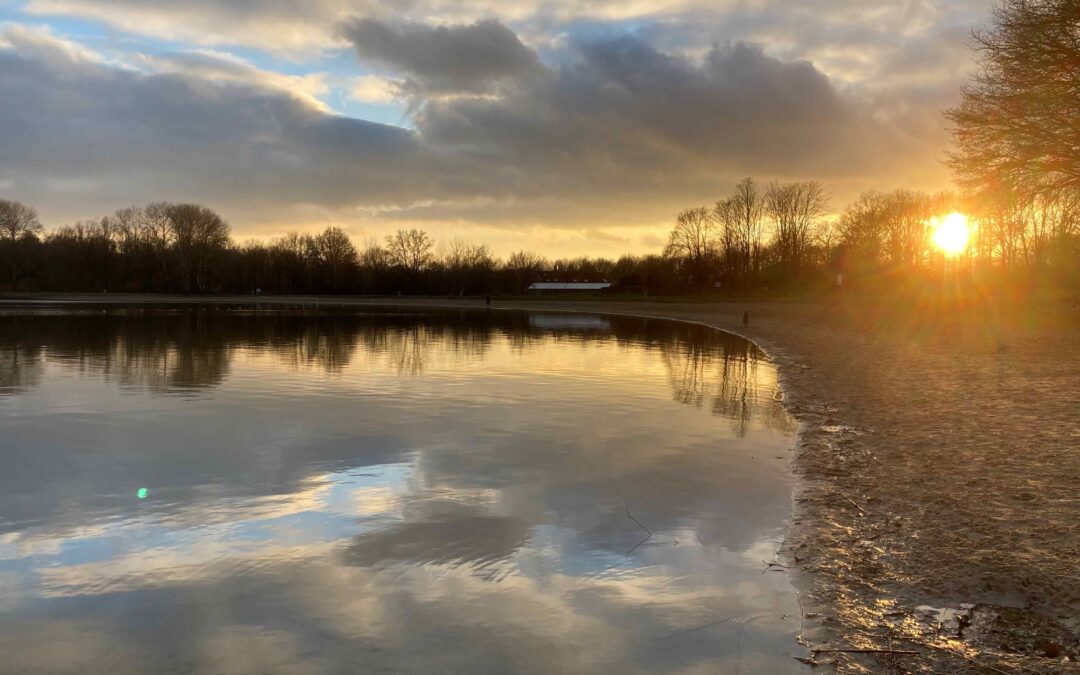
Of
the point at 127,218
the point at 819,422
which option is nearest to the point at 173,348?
the point at 819,422

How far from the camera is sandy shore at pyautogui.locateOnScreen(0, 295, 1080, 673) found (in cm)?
472

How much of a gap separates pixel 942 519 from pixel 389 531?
220 inches

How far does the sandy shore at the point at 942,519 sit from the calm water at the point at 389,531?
497 millimetres

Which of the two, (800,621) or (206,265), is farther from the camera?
(206,265)

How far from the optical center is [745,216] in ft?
341

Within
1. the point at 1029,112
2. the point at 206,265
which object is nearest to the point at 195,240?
the point at 206,265

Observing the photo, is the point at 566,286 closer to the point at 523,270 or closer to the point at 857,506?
the point at 523,270

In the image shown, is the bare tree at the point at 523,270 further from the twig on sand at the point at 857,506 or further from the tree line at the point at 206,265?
the twig on sand at the point at 857,506

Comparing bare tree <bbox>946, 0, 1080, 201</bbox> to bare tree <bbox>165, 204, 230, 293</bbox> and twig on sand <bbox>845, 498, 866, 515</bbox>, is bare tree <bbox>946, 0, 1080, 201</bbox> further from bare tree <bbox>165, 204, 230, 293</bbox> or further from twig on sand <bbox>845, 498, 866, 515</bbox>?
bare tree <bbox>165, 204, 230, 293</bbox>

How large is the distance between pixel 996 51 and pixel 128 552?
23.5m

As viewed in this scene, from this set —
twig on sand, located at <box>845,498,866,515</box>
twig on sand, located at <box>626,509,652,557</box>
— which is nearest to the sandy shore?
twig on sand, located at <box>845,498,866,515</box>

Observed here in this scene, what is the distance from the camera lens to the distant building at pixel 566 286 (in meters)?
131

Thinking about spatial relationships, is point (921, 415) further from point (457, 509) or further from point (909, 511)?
point (457, 509)

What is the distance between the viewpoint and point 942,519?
6984mm
